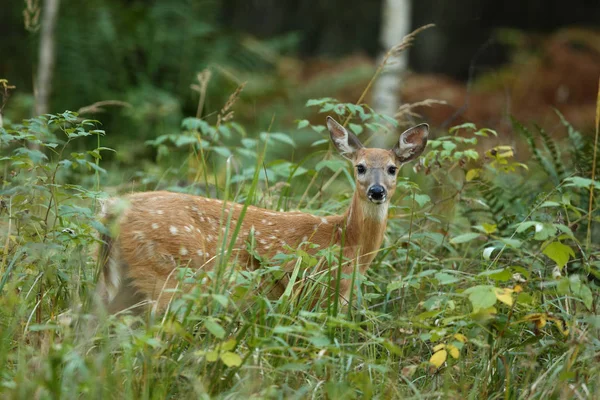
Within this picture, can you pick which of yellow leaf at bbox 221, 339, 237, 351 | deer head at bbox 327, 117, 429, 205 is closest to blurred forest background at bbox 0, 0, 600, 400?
yellow leaf at bbox 221, 339, 237, 351

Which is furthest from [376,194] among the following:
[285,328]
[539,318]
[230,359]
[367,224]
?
[230,359]

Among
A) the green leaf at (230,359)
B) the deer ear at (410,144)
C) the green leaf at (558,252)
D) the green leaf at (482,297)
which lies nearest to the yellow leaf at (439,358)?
the green leaf at (482,297)

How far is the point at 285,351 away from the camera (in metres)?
3.39

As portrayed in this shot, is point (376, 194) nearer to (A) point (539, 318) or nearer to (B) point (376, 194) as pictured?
(B) point (376, 194)

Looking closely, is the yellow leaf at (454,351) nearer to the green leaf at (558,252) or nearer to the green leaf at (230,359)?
the green leaf at (558,252)

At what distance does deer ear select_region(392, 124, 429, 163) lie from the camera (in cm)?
480

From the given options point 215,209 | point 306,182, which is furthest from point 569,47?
point 215,209

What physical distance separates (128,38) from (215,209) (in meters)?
6.25

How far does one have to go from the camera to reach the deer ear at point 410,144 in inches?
189

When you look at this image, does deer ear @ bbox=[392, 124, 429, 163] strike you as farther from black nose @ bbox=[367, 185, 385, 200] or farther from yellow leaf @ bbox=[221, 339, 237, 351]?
yellow leaf @ bbox=[221, 339, 237, 351]

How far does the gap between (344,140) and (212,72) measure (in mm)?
5289

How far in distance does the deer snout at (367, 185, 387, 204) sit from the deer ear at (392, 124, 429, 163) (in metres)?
0.44

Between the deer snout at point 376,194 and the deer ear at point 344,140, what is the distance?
0.46 m

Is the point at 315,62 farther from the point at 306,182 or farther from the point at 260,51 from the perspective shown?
the point at 306,182
